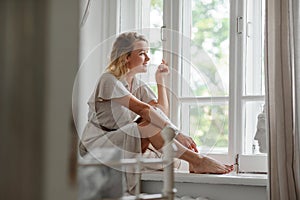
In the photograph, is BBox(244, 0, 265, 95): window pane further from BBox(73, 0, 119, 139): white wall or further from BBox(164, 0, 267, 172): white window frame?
BBox(73, 0, 119, 139): white wall

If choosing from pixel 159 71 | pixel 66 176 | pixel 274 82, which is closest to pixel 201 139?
pixel 159 71

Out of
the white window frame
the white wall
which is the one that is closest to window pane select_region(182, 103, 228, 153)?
the white window frame

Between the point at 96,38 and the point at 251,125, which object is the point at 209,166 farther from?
the point at 96,38

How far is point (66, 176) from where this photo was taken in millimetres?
661

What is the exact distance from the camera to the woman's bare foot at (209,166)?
2.90m

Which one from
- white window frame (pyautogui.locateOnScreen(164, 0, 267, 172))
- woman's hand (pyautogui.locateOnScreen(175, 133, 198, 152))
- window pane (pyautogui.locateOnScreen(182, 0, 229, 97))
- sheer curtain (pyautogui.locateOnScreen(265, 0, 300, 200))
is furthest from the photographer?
window pane (pyautogui.locateOnScreen(182, 0, 229, 97))

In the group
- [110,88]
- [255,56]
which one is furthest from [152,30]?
[255,56]

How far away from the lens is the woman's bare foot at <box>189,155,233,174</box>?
290 cm

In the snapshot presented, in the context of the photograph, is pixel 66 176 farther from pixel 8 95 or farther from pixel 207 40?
pixel 207 40

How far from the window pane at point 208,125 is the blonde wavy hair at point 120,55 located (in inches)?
17.3

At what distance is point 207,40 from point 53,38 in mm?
2604

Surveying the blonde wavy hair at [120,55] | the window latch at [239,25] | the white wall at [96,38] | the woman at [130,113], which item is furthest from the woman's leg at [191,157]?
the window latch at [239,25]

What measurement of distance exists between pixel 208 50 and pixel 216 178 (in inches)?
30.7

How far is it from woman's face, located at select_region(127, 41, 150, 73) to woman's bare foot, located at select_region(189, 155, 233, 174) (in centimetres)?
60
